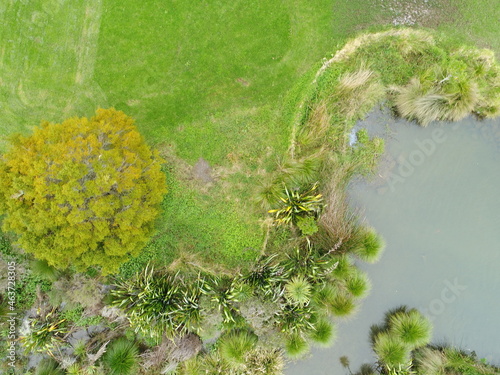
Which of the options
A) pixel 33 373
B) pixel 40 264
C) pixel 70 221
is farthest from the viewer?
pixel 33 373

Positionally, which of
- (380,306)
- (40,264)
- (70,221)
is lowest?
(40,264)

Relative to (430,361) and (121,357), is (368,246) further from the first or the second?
(121,357)

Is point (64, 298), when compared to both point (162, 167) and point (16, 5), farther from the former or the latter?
point (16, 5)

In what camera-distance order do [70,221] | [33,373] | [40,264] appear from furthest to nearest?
[33,373]
[40,264]
[70,221]

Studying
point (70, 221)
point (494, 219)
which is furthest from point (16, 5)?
point (494, 219)

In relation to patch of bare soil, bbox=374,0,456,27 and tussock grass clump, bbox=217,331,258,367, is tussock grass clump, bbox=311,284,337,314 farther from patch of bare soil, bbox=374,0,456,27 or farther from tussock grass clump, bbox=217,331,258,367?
patch of bare soil, bbox=374,0,456,27

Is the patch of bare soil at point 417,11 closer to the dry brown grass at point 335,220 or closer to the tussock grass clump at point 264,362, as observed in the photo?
the dry brown grass at point 335,220

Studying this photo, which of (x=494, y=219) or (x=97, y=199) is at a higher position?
(x=494, y=219)
